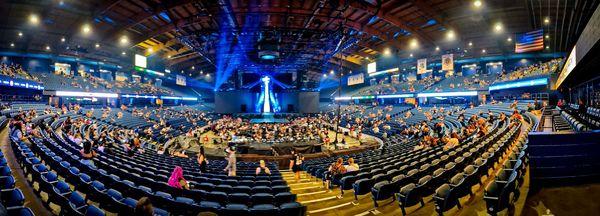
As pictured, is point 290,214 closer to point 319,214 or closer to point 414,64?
point 319,214

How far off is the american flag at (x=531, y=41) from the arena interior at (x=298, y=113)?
0.11 metres

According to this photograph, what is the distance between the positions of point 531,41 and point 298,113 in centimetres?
3363

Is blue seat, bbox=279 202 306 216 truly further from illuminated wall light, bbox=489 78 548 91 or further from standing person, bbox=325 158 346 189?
illuminated wall light, bbox=489 78 548 91

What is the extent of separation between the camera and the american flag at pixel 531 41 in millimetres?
18914

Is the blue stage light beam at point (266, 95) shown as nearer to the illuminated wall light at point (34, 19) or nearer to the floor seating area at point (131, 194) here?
the illuminated wall light at point (34, 19)

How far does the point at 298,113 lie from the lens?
155ft

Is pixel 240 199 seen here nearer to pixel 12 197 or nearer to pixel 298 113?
pixel 12 197

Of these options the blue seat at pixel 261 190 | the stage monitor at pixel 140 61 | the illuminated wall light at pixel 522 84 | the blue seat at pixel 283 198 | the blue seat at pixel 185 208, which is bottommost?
the blue seat at pixel 261 190

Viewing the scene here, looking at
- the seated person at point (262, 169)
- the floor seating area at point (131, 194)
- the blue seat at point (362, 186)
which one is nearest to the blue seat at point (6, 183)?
the floor seating area at point (131, 194)

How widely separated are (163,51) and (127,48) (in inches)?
199

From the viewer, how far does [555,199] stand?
456cm

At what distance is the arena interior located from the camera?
5.05 meters

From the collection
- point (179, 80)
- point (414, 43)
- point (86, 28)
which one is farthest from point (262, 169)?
point (179, 80)

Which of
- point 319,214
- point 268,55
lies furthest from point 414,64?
point 319,214
